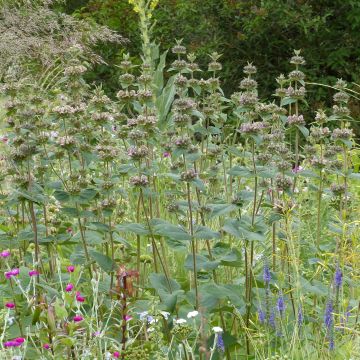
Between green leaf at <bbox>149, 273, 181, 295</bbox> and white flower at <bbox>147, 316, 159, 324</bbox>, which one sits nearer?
white flower at <bbox>147, 316, 159, 324</bbox>

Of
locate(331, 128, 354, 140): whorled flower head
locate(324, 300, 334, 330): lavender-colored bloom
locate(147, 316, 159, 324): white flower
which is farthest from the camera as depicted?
locate(331, 128, 354, 140): whorled flower head

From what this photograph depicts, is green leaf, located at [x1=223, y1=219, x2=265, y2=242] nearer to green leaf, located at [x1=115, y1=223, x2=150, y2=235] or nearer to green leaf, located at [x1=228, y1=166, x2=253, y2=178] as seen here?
green leaf, located at [x1=228, y1=166, x2=253, y2=178]

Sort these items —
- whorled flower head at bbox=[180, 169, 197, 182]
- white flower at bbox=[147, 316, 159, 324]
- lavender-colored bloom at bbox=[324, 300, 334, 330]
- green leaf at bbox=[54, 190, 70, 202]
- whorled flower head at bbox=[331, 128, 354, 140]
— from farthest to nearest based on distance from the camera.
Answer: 1. whorled flower head at bbox=[331, 128, 354, 140]
2. green leaf at bbox=[54, 190, 70, 202]
3. whorled flower head at bbox=[180, 169, 197, 182]
4. lavender-colored bloom at bbox=[324, 300, 334, 330]
5. white flower at bbox=[147, 316, 159, 324]

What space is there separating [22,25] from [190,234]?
22.2 ft

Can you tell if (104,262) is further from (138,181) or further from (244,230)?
(244,230)

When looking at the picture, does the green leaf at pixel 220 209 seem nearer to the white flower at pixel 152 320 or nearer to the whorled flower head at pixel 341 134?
the white flower at pixel 152 320

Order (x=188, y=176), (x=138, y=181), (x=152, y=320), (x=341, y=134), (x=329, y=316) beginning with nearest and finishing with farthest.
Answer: (x=152, y=320) → (x=329, y=316) → (x=188, y=176) → (x=138, y=181) → (x=341, y=134)

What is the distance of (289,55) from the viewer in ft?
27.7

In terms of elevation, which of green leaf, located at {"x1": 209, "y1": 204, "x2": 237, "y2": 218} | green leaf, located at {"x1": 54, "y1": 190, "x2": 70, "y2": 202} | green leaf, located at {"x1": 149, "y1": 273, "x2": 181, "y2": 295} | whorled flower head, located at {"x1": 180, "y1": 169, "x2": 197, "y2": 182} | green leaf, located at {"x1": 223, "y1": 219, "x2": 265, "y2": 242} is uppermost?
whorled flower head, located at {"x1": 180, "y1": 169, "x2": 197, "y2": 182}

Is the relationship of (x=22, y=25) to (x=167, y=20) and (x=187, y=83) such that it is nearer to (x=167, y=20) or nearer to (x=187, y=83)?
(x=167, y=20)

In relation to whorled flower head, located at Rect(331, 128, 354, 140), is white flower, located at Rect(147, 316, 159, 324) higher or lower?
lower

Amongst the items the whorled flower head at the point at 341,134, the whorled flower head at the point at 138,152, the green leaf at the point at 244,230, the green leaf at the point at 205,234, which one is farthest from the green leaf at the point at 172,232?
the whorled flower head at the point at 341,134

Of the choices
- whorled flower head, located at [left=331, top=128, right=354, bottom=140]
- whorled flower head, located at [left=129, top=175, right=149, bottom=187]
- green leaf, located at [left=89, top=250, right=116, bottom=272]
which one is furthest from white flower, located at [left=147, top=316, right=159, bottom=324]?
whorled flower head, located at [left=331, top=128, right=354, bottom=140]

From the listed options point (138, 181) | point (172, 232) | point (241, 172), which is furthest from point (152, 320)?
point (241, 172)
